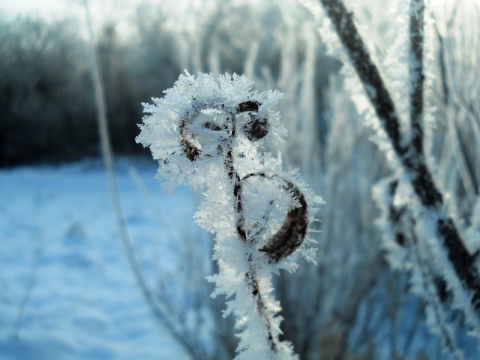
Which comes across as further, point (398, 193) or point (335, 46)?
point (398, 193)

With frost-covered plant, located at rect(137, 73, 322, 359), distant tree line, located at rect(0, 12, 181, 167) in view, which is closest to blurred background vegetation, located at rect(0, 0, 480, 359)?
distant tree line, located at rect(0, 12, 181, 167)

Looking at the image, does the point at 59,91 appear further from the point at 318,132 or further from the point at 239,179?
the point at 239,179

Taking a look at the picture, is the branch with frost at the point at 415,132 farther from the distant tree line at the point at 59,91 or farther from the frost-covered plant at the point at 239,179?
the distant tree line at the point at 59,91

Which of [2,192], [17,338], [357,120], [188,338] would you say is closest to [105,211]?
[2,192]

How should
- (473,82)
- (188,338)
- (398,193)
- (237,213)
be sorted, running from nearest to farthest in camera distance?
(237,213) < (398,193) < (473,82) < (188,338)

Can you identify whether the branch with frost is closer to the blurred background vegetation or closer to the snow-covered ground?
the blurred background vegetation

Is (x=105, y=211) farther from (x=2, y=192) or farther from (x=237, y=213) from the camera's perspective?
(x=237, y=213)
